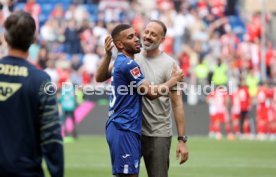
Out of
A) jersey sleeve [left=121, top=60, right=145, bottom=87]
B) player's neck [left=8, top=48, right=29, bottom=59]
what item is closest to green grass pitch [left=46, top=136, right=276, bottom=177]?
jersey sleeve [left=121, top=60, right=145, bottom=87]

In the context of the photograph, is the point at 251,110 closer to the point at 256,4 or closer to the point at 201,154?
the point at 256,4

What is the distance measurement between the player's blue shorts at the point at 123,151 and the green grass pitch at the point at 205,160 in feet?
19.7

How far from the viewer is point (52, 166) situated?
20.1ft

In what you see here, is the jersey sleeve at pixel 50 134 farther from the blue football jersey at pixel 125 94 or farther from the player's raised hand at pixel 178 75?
the player's raised hand at pixel 178 75

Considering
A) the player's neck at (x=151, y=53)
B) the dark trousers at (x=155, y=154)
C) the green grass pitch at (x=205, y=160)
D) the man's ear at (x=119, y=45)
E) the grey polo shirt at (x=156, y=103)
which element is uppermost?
the man's ear at (x=119, y=45)

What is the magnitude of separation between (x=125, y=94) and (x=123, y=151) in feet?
1.82

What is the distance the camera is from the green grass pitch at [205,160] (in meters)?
15.6

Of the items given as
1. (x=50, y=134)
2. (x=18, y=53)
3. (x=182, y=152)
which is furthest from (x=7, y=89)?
(x=182, y=152)

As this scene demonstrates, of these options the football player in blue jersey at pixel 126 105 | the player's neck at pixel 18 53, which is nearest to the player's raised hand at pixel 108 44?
the football player in blue jersey at pixel 126 105

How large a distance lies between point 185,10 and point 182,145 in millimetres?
24048

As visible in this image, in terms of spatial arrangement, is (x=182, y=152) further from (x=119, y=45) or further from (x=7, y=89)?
(x=7, y=89)

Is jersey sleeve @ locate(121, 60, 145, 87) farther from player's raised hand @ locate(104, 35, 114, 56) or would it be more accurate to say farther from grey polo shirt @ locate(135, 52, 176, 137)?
grey polo shirt @ locate(135, 52, 176, 137)

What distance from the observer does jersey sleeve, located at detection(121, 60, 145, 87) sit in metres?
8.59

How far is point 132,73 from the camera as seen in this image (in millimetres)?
8609
